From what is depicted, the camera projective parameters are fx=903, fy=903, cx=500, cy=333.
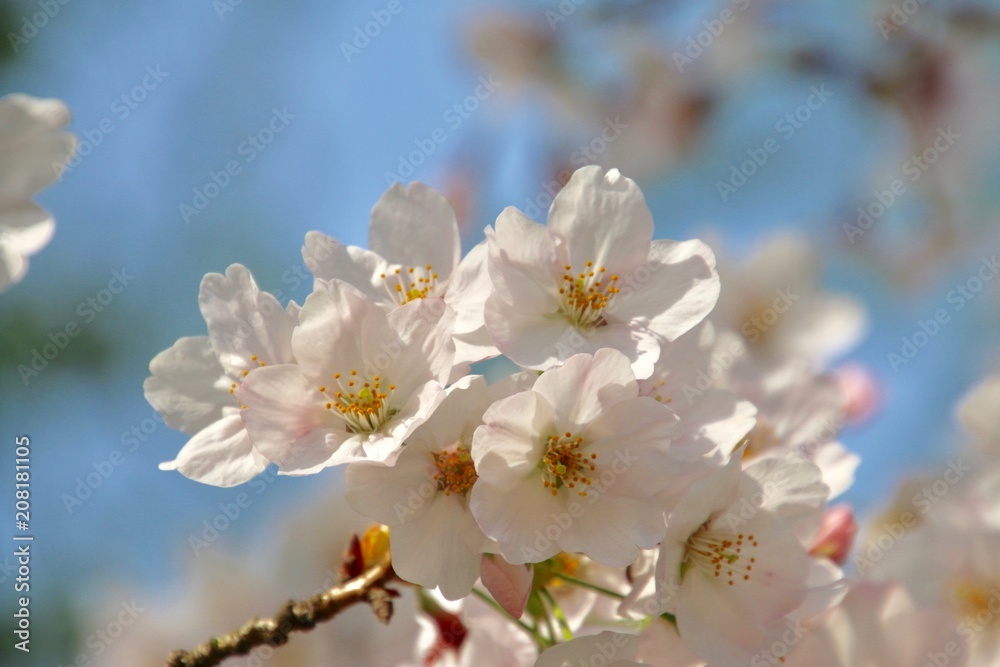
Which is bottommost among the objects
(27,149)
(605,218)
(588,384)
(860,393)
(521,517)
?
(860,393)

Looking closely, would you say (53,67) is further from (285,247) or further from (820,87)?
(820,87)

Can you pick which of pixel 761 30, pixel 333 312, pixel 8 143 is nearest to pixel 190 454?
pixel 333 312

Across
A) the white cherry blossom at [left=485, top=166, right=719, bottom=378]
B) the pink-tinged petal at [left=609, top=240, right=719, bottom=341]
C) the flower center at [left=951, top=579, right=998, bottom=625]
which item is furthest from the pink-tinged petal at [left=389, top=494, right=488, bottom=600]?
the flower center at [left=951, top=579, right=998, bottom=625]

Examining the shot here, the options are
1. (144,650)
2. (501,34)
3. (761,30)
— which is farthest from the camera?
(501,34)

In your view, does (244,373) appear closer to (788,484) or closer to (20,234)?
(20,234)

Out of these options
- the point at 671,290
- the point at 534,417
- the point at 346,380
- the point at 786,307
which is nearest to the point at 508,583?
the point at 534,417

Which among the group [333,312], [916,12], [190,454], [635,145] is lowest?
[635,145]
